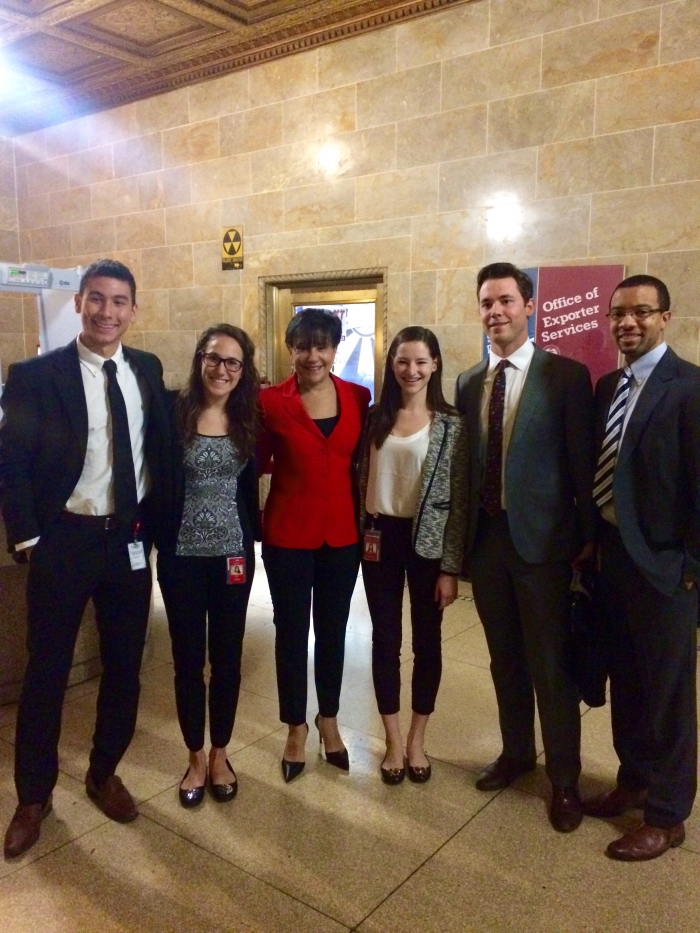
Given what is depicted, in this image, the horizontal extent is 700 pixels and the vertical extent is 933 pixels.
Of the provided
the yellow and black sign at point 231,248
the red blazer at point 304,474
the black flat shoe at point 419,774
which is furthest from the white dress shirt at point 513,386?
the yellow and black sign at point 231,248

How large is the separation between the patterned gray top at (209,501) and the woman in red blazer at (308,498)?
196 mm

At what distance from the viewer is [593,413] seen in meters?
2.30

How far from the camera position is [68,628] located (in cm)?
220

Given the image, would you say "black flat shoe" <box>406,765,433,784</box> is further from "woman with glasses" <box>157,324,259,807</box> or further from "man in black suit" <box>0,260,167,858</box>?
"man in black suit" <box>0,260,167,858</box>

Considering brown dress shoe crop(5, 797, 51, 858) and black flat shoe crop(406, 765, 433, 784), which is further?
black flat shoe crop(406, 765, 433, 784)

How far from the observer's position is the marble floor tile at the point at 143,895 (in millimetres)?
1898

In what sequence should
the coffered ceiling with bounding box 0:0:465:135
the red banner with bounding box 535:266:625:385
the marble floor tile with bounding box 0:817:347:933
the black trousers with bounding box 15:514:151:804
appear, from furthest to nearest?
the coffered ceiling with bounding box 0:0:465:135
the red banner with bounding box 535:266:625:385
the black trousers with bounding box 15:514:151:804
the marble floor tile with bounding box 0:817:347:933

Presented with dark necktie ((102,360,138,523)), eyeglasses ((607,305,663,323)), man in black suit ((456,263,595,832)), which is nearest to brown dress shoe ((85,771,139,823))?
dark necktie ((102,360,138,523))

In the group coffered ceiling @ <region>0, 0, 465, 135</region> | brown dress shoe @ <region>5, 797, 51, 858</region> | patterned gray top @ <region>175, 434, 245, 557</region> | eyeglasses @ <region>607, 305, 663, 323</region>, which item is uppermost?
coffered ceiling @ <region>0, 0, 465, 135</region>

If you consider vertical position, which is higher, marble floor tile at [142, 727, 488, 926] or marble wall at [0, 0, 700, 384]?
marble wall at [0, 0, 700, 384]

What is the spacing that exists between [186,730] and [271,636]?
5.42 feet

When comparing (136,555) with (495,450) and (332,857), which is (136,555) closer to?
(332,857)

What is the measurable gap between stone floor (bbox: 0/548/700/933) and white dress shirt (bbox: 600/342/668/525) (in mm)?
997

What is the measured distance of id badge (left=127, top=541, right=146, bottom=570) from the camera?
2236 mm
